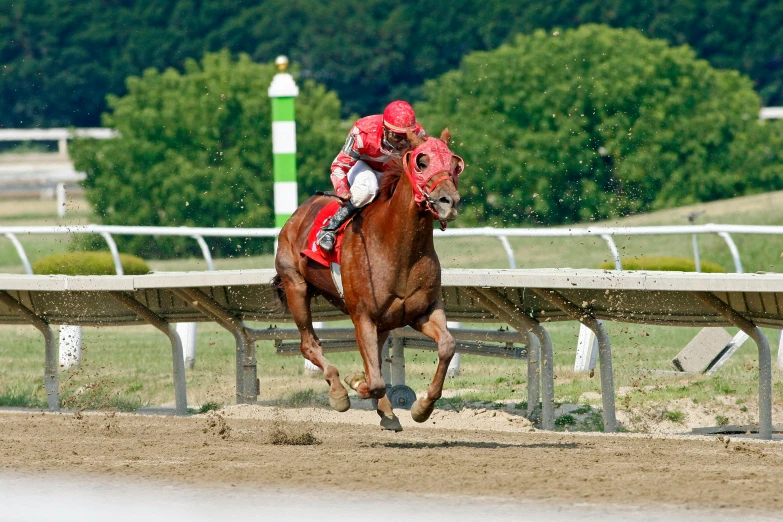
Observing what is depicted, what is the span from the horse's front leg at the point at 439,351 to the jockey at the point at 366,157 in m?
0.60

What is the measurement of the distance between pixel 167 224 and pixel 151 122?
322 cm

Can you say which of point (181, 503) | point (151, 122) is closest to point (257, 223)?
point (151, 122)

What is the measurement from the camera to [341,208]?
683cm

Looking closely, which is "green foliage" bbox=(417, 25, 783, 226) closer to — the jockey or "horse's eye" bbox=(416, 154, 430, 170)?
the jockey

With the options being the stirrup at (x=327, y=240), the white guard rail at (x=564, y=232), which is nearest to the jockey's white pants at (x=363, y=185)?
the stirrup at (x=327, y=240)

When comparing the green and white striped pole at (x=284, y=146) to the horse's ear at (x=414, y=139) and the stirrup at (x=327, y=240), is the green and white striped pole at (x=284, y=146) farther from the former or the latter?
the horse's ear at (x=414, y=139)

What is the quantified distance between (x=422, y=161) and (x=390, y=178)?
26.7 inches

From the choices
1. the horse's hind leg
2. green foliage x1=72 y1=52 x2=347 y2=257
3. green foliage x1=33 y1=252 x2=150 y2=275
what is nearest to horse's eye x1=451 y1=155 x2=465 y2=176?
the horse's hind leg

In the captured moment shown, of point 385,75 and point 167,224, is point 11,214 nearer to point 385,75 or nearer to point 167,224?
point 167,224

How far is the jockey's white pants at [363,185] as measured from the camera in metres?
6.68

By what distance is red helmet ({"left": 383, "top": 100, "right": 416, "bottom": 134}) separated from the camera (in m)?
6.64

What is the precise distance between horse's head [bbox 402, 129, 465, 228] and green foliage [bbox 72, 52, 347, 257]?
24396mm

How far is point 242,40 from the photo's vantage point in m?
53.5

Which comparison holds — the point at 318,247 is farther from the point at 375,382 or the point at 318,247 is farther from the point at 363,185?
the point at 375,382
